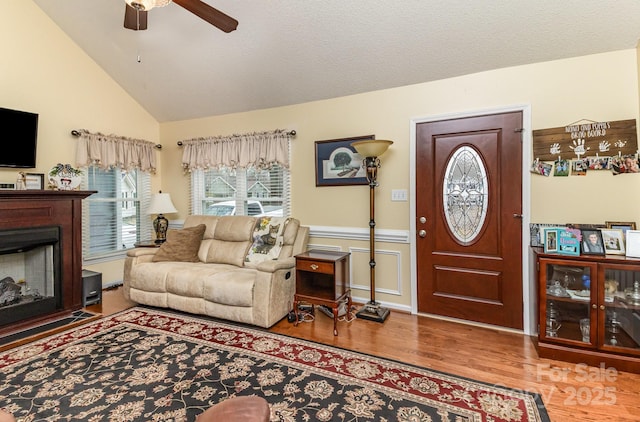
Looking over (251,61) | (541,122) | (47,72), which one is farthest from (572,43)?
(47,72)

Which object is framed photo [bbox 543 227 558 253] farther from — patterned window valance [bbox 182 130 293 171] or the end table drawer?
patterned window valance [bbox 182 130 293 171]

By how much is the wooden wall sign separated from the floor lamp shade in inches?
168

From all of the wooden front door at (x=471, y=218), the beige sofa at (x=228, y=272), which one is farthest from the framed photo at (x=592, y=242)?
the beige sofa at (x=228, y=272)

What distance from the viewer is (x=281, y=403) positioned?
5.95 ft

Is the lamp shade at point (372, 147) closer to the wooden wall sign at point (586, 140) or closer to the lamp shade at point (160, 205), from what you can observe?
the wooden wall sign at point (586, 140)

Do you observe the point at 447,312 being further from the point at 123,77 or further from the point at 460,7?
the point at 123,77

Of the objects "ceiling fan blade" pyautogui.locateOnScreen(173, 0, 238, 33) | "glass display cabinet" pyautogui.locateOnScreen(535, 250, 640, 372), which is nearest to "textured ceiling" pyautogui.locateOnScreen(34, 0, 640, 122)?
"ceiling fan blade" pyautogui.locateOnScreen(173, 0, 238, 33)

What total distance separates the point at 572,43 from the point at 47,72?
514cm

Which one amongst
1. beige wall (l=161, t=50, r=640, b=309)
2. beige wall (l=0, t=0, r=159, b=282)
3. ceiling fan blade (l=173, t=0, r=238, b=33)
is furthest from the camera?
beige wall (l=0, t=0, r=159, b=282)

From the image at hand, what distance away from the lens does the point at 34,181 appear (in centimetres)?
327

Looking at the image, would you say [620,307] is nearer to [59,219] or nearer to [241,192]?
[241,192]

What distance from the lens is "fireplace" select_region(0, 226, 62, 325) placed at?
2.87 m

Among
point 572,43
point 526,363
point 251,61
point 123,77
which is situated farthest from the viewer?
point 123,77

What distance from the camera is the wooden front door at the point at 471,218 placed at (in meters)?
2.79
